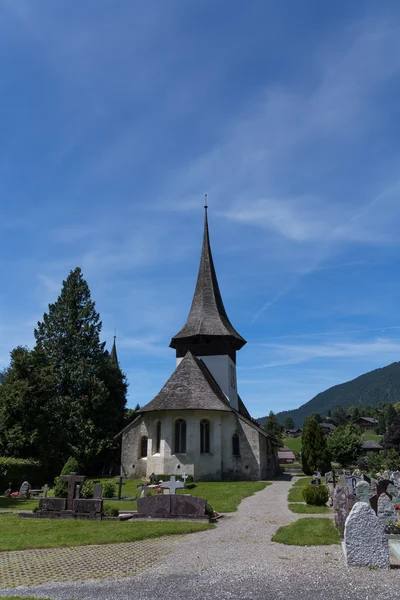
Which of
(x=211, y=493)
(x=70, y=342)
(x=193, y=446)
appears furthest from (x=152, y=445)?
(x=70, y=342)

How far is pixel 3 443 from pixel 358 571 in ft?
96.8

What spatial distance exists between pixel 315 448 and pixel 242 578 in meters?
31.7

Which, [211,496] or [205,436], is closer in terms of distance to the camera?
[211,496]

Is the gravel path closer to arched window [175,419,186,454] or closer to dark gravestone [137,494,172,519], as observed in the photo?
dark gravestone [137,494,172,519]

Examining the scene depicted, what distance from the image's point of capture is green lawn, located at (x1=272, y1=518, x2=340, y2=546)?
448 inches

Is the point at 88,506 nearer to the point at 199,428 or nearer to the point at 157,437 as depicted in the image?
the point at 199,428

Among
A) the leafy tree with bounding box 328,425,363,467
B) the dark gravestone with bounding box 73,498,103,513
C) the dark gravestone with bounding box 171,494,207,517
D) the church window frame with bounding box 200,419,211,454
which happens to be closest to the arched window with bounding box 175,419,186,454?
the church window frame with bounding box 200,419,211,454

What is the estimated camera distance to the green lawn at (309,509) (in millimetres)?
17031

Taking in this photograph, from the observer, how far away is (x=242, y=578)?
8117 mm

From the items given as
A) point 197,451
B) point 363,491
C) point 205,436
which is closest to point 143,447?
point 205,436

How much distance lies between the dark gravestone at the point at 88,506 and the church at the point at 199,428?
52.5ft

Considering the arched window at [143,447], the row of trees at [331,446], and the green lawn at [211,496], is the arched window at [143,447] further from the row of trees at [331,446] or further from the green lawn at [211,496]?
the row of trees at [331,446]

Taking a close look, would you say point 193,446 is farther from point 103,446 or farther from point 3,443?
point 3,443

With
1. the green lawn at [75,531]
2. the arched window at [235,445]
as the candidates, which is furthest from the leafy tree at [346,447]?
the green lawn at [75,531]
